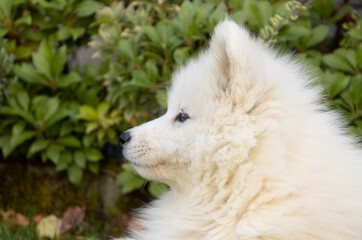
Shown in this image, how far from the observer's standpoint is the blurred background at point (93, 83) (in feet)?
13.2

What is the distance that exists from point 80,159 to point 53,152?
0.24m

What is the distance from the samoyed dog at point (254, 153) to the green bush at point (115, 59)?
1088 millimetres

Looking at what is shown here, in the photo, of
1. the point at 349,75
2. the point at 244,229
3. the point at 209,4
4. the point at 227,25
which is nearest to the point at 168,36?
the point at 209,4

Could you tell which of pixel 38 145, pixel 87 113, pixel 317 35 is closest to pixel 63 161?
pixel 38 145

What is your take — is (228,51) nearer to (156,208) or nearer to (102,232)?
(156,208)

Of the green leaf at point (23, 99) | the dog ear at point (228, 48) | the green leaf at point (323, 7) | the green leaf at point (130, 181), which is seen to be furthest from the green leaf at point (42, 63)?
the dog ear at point (228, 48)

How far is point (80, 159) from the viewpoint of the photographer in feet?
15.7

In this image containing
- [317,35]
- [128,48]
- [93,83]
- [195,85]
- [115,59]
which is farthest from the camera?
[93,83]

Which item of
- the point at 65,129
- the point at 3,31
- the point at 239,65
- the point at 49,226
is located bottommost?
the point at 49,226

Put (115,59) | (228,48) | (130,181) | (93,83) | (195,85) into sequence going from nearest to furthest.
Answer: (228,48) < (195,85) < (130,181) < (115,59) < (93,83)

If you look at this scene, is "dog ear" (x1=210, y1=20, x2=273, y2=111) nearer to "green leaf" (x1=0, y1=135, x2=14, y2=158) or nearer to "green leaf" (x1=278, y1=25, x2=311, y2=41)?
"green leaf" (x1=278, y1=25, x2=311, y2=41)

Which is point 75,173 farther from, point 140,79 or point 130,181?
point 140,79

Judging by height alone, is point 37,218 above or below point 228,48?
below

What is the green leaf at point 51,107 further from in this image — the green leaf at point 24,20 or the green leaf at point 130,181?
the green leaf at point 130,181
